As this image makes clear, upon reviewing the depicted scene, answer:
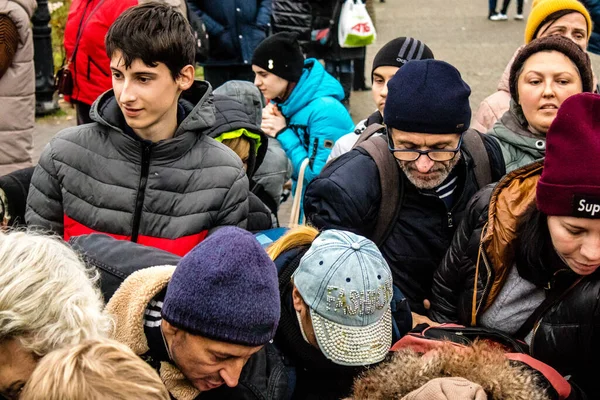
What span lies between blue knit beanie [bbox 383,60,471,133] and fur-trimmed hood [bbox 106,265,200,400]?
1.23 meters

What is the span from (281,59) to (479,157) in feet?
6.91

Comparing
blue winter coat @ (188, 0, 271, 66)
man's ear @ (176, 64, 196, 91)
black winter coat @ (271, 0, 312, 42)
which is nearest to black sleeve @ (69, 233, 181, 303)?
man's ear @ (176, 64, 196, 91)

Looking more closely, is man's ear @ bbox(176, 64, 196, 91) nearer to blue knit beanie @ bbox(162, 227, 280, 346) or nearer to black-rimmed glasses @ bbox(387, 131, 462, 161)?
black-rimmed glasses @ bbox(387, 131, 462, 161)

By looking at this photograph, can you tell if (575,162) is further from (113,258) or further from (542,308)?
(113,258)

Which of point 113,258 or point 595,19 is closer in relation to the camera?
A: point 113,258

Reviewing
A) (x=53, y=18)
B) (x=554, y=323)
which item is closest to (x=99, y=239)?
(x=554, y=323)

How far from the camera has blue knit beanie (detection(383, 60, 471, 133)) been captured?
3.09m

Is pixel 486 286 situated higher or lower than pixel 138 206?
lower

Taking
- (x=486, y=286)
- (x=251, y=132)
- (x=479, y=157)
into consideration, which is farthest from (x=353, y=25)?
(x=486, y=286)

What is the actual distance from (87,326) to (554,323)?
1447 millimetres

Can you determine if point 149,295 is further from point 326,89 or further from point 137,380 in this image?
point 326,89

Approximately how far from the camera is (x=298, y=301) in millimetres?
2535

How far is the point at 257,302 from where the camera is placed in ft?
7.08

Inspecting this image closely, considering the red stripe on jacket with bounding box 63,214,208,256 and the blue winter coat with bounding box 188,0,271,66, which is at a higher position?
the blue winter coat with bounding box 188,0,271,66
